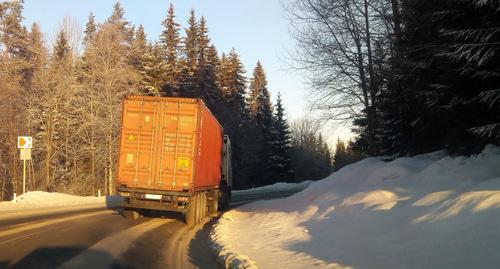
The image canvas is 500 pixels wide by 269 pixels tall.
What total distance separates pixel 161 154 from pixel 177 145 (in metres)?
0.59

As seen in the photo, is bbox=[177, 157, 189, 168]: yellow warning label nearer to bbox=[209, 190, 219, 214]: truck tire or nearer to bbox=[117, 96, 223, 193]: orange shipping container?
bbox=[117, 96, 223, 193]: orange shipping container

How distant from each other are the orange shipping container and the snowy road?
4.56 feet

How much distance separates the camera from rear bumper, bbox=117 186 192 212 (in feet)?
54.3

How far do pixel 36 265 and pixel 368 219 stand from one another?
6513 millimetres

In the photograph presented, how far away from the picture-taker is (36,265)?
886cm

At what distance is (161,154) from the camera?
55.1 feet

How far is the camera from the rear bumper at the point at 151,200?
16.6 meters

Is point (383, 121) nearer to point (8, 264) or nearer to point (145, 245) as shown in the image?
point (145, 245)

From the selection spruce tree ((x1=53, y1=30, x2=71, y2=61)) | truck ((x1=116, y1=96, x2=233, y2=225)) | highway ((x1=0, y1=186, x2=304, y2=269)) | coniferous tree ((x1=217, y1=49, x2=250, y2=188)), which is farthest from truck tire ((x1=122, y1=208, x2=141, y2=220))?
coniferous tree ((x1=217, y1=49, x2=250, y2=188))

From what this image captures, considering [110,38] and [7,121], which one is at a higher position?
[110,38]

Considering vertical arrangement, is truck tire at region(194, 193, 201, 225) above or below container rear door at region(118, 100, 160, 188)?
below

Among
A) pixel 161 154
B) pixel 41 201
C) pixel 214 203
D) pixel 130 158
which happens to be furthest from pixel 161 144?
pixel 41 201

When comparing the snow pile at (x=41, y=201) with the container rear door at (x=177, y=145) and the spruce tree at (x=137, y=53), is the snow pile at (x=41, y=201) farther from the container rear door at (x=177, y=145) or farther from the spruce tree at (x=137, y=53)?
the spruce tree at (x=137, y=53)

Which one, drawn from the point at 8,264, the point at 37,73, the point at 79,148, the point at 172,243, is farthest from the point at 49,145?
the point at 8,264
